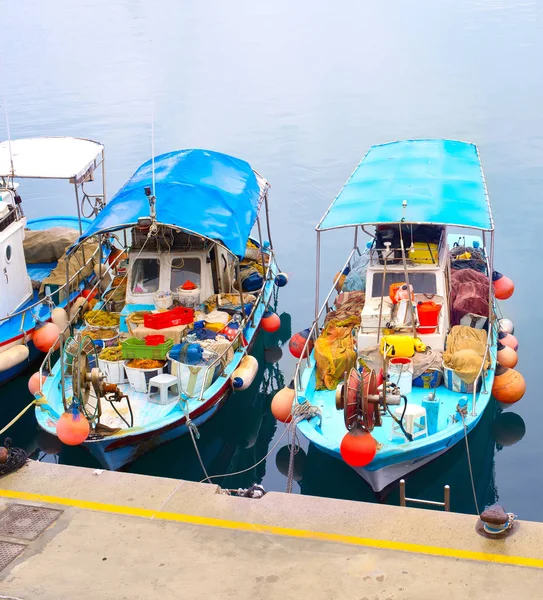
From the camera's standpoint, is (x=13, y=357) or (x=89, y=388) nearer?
(x=89, y=388)

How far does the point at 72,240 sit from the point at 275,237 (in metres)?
6.94

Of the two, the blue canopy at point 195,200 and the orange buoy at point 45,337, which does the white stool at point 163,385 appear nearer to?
the blue canopy at point 195,200

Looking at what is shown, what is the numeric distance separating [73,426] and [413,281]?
6562 millimetres

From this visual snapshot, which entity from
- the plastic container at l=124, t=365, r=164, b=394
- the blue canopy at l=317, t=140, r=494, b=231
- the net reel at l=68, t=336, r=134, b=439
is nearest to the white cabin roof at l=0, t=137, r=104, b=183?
the plastic container at l=124, t=365, r=164, b=394

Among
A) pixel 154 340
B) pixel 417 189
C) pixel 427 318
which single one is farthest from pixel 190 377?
pixel 417 189

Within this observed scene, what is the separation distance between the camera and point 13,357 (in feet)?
50.4

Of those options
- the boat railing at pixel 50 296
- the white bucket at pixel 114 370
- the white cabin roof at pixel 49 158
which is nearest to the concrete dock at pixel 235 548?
the white bucket at pixel 114 370

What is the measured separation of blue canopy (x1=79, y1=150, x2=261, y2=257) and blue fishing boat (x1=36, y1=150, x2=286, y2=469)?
0.09ft

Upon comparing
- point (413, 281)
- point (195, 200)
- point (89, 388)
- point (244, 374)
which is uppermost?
point (195, 200)

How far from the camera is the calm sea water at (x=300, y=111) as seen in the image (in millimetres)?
14211

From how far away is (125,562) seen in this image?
8062mm

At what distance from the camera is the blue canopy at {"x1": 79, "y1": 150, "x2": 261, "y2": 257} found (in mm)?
14953

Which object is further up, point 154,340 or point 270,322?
point 154,340

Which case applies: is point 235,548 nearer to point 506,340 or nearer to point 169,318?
point 169,318
